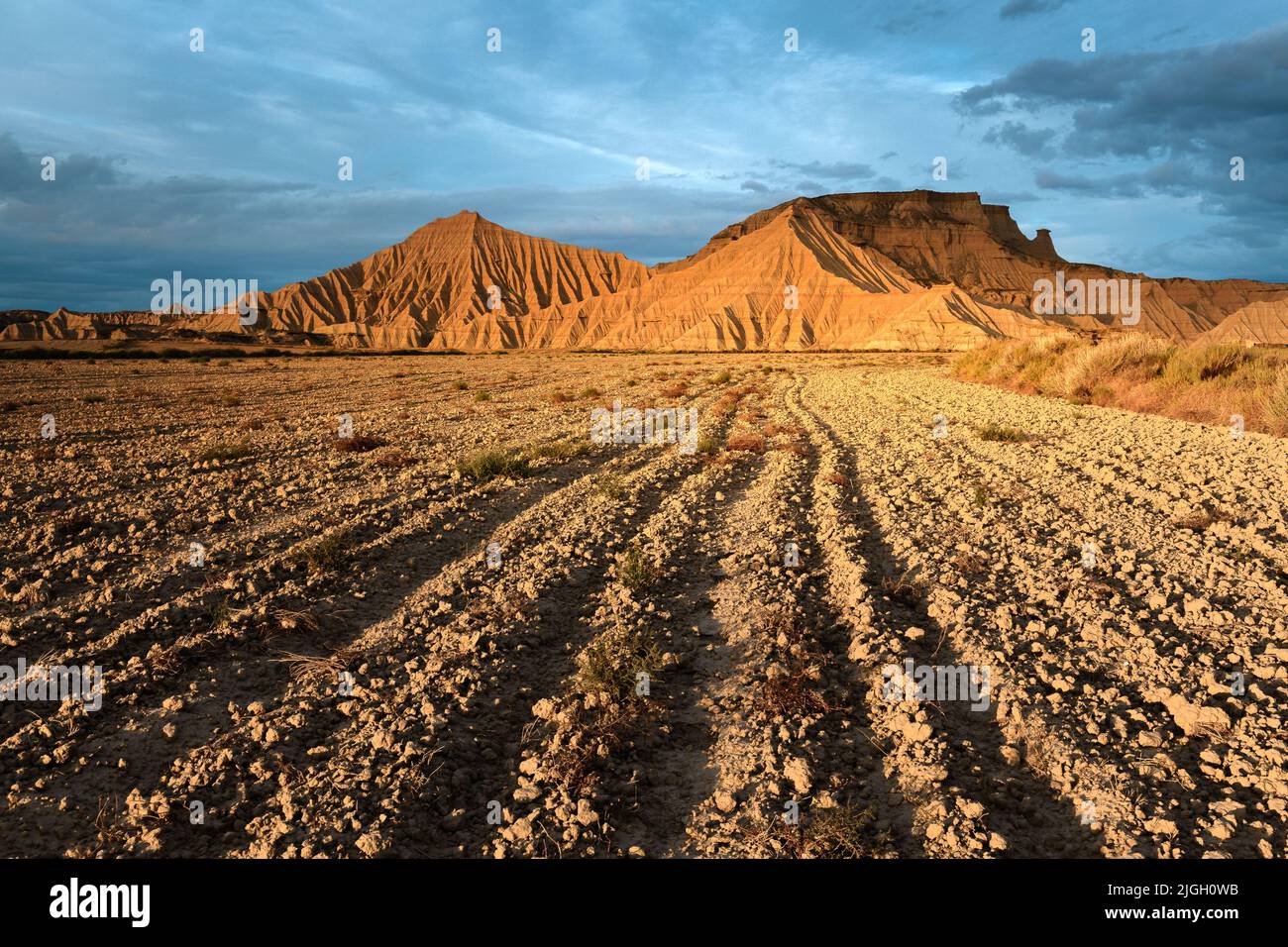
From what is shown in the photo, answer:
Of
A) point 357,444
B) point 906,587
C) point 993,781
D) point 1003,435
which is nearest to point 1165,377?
point 1003,435

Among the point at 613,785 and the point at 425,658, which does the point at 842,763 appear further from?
the point at 425,658

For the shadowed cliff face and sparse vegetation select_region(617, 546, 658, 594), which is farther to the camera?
the shadowed cliff face

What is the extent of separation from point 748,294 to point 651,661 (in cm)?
11704

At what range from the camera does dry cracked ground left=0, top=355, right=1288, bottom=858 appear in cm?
293

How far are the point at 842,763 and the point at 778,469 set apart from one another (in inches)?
276

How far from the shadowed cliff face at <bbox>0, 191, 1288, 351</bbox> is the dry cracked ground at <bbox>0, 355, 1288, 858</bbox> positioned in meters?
82.1

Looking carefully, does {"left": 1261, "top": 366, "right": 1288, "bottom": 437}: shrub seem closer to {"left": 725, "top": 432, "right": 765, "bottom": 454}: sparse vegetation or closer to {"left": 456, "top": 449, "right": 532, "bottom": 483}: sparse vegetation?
{"left": 725, "top": 432, "right": 765, "bottom": 454}: sparse vegetation

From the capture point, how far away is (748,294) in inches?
4547

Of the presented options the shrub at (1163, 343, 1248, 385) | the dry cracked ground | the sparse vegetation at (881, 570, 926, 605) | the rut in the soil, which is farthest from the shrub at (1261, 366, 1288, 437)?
the rut in the soil

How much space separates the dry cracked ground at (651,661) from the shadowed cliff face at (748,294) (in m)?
82.1

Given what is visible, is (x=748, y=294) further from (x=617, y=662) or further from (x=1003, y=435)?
(x=617, y=662)

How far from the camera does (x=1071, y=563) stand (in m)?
5.86

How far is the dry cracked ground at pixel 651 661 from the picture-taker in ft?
9.60
